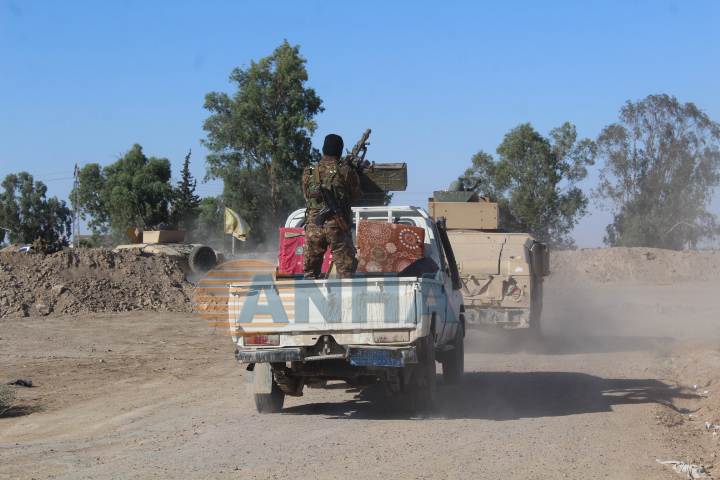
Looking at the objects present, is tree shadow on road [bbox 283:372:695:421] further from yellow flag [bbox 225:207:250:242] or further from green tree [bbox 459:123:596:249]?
green tree [bbox 459:123:596:249]

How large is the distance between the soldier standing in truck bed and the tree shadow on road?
1564 mm

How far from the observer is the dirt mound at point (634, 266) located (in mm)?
40344

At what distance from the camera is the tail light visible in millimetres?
7008

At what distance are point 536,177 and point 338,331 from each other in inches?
1484

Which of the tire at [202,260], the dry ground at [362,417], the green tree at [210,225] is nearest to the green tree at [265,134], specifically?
the green tree at [210,225]

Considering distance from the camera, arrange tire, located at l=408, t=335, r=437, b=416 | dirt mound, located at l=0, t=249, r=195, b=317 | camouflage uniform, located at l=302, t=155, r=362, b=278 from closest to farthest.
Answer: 1. tire, located at l=408, t=335, r=437, b=416
2. camouflage uniform, located at l=302, t=155, r=362, b=278
3. dirt mound, located at l=0, t=249, r=195, b=317

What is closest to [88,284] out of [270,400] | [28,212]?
[270,400]

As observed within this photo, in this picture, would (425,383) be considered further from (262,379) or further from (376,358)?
(262,379)

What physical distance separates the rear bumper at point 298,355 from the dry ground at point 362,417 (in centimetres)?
62

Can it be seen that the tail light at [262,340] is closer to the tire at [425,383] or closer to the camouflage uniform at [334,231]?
the camouflage uniform at [334,231]

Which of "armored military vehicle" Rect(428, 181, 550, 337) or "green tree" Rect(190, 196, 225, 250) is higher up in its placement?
"green tree" Rect(190, 196, 225, 250)

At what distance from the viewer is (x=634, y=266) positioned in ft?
135

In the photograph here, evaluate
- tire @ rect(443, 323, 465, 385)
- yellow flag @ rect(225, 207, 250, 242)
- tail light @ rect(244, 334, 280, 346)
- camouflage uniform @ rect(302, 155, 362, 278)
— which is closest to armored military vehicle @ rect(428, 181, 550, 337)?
tire @ rect(443, 323, 465, 385)

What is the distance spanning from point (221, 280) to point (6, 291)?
5.57 meters
